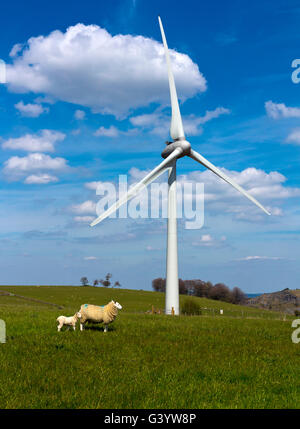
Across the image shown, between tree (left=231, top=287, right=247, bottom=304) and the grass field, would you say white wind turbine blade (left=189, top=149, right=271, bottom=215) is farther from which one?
tree (left=231, top=287, right=247, bottom=304)

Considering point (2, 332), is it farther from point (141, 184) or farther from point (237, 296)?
point (237, 296)

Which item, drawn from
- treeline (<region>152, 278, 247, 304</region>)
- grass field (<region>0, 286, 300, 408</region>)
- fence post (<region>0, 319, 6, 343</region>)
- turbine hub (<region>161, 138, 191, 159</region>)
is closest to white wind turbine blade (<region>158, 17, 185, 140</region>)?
turbine hub (<region>161, 138, 191, 159</region>)

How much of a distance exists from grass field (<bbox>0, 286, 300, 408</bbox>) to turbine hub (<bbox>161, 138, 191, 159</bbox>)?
925 inches

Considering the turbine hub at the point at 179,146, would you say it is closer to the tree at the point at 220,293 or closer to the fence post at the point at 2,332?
the fence post at the point at 2,332

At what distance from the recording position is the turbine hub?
134 feet

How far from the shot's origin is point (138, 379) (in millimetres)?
12016

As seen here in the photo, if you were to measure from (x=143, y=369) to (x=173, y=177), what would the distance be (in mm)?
29159

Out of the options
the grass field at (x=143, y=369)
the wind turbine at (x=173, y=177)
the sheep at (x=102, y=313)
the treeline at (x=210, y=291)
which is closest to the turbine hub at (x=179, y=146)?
the wind turbine at (x=173, y=177)

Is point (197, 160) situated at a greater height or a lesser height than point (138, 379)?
greater
